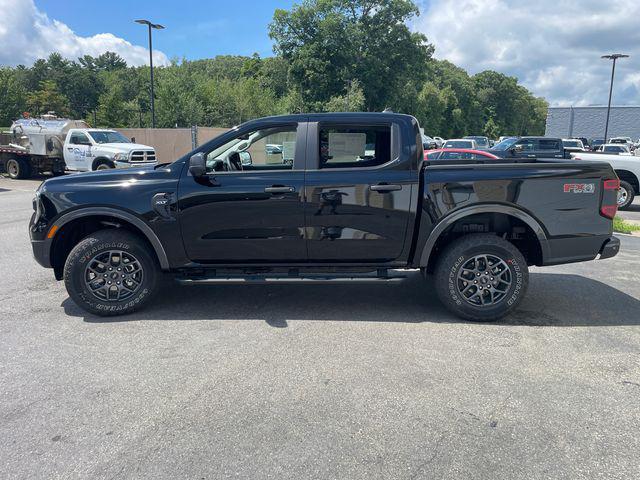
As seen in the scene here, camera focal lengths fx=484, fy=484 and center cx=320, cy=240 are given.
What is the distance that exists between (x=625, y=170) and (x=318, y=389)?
12.2 metres

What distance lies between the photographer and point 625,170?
1228 centimetres

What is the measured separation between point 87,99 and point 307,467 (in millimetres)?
92528

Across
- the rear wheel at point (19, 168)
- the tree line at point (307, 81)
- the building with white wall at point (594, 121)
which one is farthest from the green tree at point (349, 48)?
the rear wheel at point (19, 168)

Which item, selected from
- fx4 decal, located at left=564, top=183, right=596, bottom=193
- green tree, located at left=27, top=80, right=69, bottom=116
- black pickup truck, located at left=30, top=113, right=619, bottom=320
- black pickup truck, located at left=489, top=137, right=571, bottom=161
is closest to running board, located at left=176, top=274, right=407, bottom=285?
black pickup truck, located at left=30, top=113, right=619, bottom=320

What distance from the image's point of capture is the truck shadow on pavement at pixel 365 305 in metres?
4.75

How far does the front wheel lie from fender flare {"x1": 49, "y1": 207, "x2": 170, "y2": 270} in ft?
8.91

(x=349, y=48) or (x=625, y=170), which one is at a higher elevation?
(x=349, y=48)

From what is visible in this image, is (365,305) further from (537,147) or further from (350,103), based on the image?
(350,103)

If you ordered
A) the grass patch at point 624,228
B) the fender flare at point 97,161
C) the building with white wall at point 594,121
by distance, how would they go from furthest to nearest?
the building with white wall at point 594,121, the fender flare at point 97,161, the grass patch at point 624,228

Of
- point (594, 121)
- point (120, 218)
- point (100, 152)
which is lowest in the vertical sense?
point (120, 218)

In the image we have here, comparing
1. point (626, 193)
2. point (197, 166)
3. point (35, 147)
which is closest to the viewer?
point (197, 166)

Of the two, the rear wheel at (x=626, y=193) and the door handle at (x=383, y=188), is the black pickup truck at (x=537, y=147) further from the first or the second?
the door handle at (x=383, y=188)

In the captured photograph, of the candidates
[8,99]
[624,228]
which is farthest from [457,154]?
[8,99]

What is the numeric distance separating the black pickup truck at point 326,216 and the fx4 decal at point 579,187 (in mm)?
12
